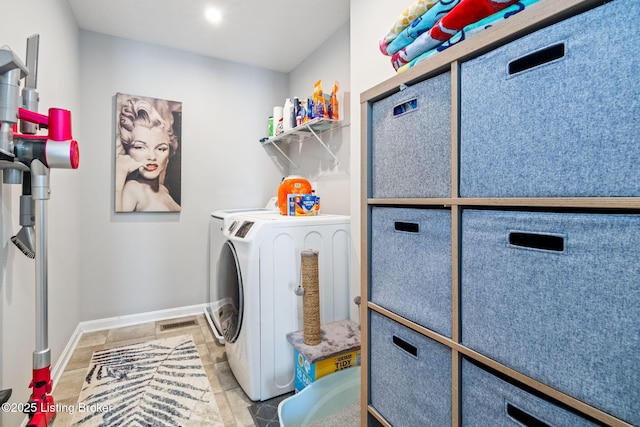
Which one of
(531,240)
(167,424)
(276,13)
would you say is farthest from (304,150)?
(531,240)

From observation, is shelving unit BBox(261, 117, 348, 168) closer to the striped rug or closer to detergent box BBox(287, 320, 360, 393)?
detergent box BBox(287, 320, 360, 393)

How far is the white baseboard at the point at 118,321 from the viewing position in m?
2.12

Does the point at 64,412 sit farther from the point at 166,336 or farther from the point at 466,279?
the point at 466,279

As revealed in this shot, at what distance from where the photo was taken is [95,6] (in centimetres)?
220

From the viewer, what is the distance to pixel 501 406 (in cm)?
64

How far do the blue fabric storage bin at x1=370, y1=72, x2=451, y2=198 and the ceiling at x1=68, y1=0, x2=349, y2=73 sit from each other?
1675 millimetres

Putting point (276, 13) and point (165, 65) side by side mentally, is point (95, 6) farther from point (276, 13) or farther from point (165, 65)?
point (276, 13)

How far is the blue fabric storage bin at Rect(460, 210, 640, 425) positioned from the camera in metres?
0.48

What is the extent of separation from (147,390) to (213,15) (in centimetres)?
260

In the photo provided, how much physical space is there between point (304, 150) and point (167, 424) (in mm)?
2295

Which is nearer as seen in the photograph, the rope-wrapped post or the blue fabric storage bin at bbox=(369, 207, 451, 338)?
the blue fabric storage bin at bbox=(369, 207, 451, 338)

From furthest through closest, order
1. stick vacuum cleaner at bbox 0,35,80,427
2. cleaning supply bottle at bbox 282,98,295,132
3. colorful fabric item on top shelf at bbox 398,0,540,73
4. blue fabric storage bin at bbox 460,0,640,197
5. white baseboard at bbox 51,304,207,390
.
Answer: cleaning supply bottle at bbox 282,98,295,132
white baseboard at bbox 51,304,207,390
stick vacuum cleaner at bbox 0,35,80,427
colorful fabric item on top shelf at bbox 398,0,540,73
blue fabric storage bin at bbox 460,0,640,197

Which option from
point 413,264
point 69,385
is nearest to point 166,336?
point 69,385

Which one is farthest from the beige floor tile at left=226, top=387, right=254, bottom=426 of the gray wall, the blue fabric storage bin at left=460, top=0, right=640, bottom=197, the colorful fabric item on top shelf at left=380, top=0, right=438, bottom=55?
the colorful fabric item on top shelf at left=380, top=0, right=438, bottom=55
